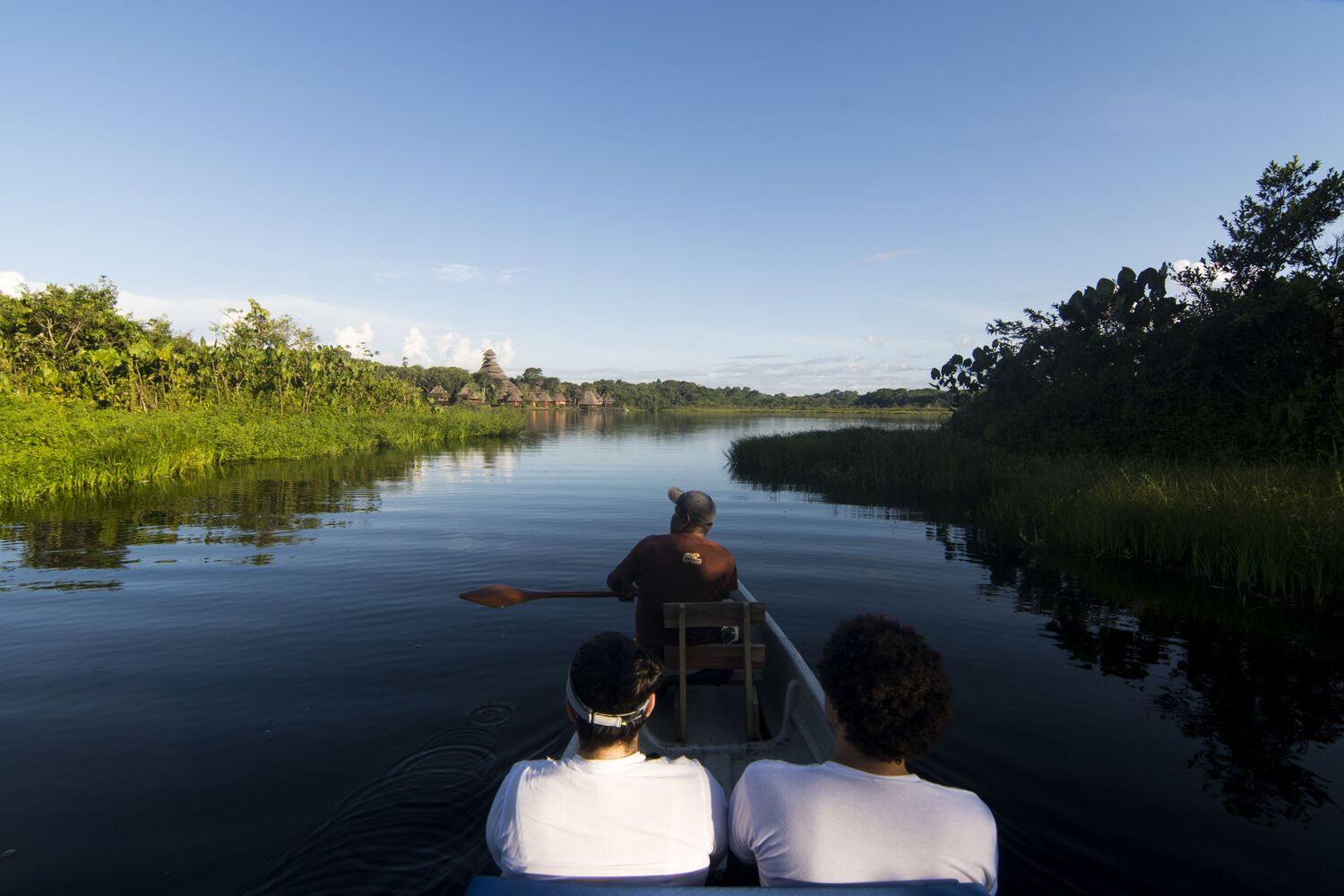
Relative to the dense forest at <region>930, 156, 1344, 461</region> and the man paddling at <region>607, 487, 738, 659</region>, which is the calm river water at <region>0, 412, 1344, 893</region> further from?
the dense forest at <region>930, 156, 1344, 461</region>

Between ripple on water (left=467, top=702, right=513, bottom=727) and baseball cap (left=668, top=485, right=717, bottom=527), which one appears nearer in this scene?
baseball cap (left=668, top=485, right=717, bottom=527)

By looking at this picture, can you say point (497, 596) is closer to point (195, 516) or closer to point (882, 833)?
point (882, 833)

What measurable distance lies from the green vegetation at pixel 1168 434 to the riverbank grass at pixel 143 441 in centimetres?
1860

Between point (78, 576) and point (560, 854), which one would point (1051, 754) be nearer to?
point (560, 854)

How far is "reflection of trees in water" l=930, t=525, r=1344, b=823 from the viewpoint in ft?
16.5

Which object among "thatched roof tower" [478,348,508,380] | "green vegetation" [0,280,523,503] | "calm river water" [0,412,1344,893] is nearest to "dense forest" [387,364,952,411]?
"thatched roof tower" [478,348,508,380]

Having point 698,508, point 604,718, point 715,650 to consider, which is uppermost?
point 698,508

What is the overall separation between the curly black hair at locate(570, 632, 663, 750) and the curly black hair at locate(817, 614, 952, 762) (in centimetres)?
61

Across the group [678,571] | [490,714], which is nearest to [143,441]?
[490,714]

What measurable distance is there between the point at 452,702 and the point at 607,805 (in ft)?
14.4

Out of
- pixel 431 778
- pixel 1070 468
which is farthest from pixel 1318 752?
pixel 1070 468

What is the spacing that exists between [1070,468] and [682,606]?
1469cm

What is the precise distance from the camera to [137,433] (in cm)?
1977

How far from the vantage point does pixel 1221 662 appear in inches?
285
